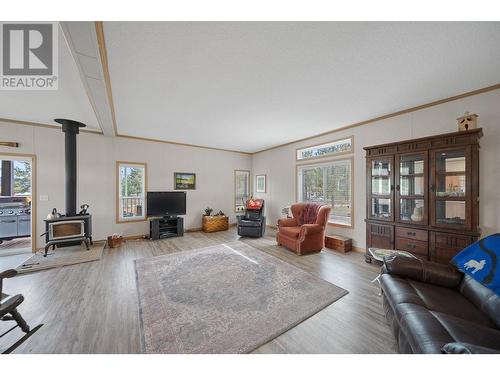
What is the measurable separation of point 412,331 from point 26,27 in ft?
12.3

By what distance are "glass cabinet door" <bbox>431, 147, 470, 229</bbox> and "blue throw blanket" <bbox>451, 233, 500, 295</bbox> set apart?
0.86 metres

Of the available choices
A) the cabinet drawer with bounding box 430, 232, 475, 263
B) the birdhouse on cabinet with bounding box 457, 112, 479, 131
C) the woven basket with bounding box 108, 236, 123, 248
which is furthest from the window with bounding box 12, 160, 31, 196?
the birdhouse on cabinet with bounding box 457, 112, 479, 131

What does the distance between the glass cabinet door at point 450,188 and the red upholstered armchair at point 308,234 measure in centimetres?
166

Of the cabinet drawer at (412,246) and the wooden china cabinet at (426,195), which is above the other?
the wooden china cabinet at (426,195)

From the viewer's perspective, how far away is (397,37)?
5.37 ft

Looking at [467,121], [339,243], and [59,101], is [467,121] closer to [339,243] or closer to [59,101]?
[339,243]

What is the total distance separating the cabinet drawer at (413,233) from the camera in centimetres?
278

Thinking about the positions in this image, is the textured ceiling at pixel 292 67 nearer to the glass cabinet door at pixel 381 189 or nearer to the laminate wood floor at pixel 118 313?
the glass cabinet door at pixel 381 189

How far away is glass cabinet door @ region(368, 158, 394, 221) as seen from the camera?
3.23 meters

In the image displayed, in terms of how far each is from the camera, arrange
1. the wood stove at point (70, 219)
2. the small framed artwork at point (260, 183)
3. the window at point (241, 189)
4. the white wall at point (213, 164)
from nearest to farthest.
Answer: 1. the white wall at point (213, 164)
2. the wood stove at point (70, 219)
3. the small framed artwork at point (260, 183)
4. the window at point (241, 189)

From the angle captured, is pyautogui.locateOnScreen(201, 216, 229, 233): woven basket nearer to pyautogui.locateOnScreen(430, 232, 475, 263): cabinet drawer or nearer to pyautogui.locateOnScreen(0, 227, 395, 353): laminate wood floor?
pyautogui.locateOnScreen(0, 227, 395, 353): laminate wood floor

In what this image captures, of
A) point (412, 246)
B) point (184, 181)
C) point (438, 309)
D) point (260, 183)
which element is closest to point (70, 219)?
point (184, 181)

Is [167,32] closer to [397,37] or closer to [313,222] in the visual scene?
[397,37]

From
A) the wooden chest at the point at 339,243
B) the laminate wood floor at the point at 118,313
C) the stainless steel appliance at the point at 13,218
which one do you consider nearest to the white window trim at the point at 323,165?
the wooden chest at the point at 339,243
